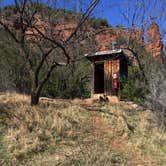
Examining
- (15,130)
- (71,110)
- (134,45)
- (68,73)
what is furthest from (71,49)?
(15,130)

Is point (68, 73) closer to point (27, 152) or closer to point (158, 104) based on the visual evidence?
point (158, 104)

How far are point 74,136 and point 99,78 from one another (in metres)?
11.3

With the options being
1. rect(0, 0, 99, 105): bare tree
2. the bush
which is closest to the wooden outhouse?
rect(0, 0, 99, 105): bare tree

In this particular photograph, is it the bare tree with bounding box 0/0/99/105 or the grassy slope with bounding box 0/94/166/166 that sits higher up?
the bare tree with bounding box 0/0/99/105

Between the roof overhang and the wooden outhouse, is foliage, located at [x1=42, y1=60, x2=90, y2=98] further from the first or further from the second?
the roof overhang

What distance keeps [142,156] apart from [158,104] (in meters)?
4.64

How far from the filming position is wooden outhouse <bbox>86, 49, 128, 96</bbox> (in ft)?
64.8

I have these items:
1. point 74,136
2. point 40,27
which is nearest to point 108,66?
point 40,27

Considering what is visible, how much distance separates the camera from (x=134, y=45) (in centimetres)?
1850

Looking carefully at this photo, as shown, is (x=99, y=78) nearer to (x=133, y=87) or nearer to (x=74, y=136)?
(x=133, y=87)

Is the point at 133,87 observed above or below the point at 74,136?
above

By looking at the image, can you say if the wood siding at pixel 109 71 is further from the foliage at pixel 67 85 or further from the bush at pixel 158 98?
the bush at pixel 158 98

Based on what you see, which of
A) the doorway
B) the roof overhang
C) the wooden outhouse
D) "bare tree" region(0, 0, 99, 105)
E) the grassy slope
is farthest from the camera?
the doorway

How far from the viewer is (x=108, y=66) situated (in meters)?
20.1
